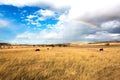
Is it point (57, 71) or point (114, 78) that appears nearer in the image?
point (114, 78)

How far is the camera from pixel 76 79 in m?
11.0

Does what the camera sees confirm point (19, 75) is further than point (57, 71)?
No

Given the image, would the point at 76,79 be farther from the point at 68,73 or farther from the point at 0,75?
the point at 0,75

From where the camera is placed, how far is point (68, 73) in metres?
12.3

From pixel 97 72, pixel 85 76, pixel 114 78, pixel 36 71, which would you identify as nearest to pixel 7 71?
pixel 36 71

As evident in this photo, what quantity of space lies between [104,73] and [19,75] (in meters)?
6.40

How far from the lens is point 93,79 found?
11.2 metres

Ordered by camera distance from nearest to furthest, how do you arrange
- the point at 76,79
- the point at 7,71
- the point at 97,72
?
the point at 76,79 → the point at 7,71 → the point at 97,72

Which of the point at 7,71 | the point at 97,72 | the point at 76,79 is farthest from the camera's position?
the point at 97,72

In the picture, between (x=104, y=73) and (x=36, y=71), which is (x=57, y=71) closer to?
(x=36, y=71)

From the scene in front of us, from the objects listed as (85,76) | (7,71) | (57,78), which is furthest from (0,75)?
(85,76)

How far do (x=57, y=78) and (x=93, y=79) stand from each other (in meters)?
2.43

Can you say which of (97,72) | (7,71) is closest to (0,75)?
(7,71)

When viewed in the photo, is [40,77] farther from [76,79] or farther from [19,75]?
[76,79]
